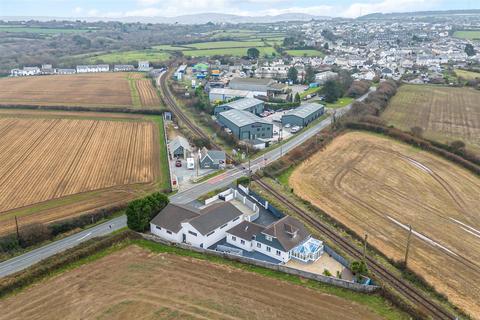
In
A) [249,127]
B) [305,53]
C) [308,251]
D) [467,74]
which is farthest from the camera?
[305,53]

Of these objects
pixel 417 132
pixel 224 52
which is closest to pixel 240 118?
pixel 417 132

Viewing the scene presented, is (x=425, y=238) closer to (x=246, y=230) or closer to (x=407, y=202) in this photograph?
(x=407, y=202)

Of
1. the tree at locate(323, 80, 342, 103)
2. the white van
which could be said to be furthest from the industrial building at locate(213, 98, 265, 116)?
the white van

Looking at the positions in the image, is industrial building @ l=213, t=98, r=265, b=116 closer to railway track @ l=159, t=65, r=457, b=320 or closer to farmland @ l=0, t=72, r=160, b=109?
farmland @ l=0, t=72, r=160, b=109

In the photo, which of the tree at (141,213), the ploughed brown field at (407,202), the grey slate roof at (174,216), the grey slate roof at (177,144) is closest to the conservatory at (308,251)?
the ploughed brown field at (407,202)

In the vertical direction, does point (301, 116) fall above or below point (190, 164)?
above

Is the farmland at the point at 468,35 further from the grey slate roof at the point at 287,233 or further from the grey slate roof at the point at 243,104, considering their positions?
the grey slate roof at the point at 287,233
